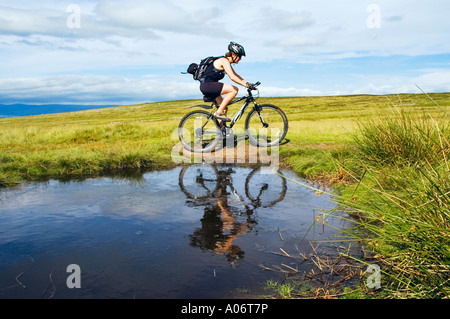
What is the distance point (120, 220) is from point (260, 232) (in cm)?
174

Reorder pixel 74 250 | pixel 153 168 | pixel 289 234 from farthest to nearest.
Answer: pixel 153 168
pixel 289 234
pixel 74 250

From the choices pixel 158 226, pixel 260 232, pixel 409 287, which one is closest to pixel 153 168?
pixel 158 226

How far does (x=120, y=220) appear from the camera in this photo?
4.57m

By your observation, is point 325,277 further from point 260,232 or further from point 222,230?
point 222,230

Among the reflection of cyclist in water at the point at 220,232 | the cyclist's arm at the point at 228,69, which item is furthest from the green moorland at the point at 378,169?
the cyclist's arm at the point at 228,69

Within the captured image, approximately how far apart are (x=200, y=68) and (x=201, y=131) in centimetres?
160

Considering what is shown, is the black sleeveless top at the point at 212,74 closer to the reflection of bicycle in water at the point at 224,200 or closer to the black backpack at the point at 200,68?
the black backpack at the point at 200,68

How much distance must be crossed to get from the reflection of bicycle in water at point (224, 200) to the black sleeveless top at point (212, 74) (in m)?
2.58

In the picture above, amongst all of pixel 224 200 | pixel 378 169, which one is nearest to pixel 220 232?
pixel 224 200

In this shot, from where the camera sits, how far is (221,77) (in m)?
9.52

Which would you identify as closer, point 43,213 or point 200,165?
point 43,213

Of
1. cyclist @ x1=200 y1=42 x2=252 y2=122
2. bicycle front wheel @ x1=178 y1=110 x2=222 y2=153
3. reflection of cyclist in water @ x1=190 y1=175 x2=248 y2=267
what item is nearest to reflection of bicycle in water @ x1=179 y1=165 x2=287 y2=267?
reflection of cyclist in water @ x1=190 y1=175 x2=248 y2=267

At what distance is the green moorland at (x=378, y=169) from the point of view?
2.78 m

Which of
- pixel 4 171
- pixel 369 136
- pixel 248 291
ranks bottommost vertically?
pixel 248 291
